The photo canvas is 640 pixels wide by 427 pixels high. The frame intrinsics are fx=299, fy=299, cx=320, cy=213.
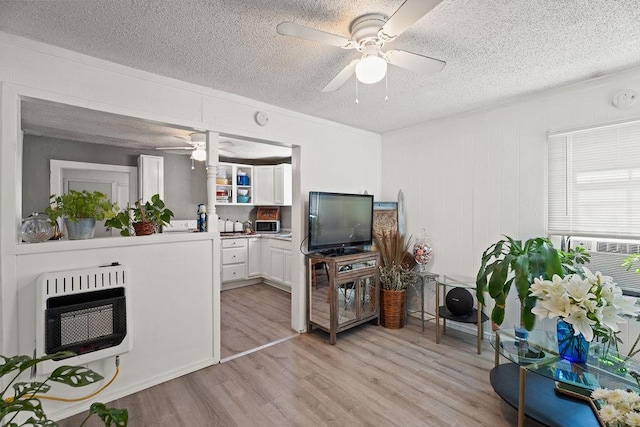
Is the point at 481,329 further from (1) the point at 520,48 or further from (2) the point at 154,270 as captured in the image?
(2) the point at 154,270

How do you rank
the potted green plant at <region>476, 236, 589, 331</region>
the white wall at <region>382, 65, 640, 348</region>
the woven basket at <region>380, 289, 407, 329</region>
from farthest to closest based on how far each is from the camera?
the woven basket at <region>380, 289, 407, 329</region>
the white wall at <region>382, 65, 640, 348</region>
the potted green plant at <region>476, 236, 589, 331</region>

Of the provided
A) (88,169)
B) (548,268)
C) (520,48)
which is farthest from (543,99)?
(88,169)

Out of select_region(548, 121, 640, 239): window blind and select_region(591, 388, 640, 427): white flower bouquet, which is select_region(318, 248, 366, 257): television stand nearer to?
select_region(548, 121, 640, 239): window blind

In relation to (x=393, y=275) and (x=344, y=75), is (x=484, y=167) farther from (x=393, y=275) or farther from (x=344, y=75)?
(x=344, y=75)

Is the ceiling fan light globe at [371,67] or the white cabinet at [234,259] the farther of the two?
the white cabinet at [234,259]

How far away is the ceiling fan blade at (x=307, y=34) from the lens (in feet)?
4.54

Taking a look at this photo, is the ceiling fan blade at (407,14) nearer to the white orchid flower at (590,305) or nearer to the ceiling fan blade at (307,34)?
the ceiling fan blade at (307,34)

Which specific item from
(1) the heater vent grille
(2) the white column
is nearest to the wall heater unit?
(1) the heater vent grille

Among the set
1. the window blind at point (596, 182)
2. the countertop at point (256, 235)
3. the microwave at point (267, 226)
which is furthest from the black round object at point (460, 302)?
the microwave at point (267, 226)

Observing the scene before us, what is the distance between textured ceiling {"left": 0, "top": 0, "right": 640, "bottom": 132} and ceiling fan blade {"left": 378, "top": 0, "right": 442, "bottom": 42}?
21 centimetres

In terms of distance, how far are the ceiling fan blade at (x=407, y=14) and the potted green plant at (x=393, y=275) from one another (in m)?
2.55

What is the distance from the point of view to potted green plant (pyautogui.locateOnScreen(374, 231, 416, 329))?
3395 mm

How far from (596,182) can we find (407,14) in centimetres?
232

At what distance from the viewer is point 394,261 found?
3.58 meters
